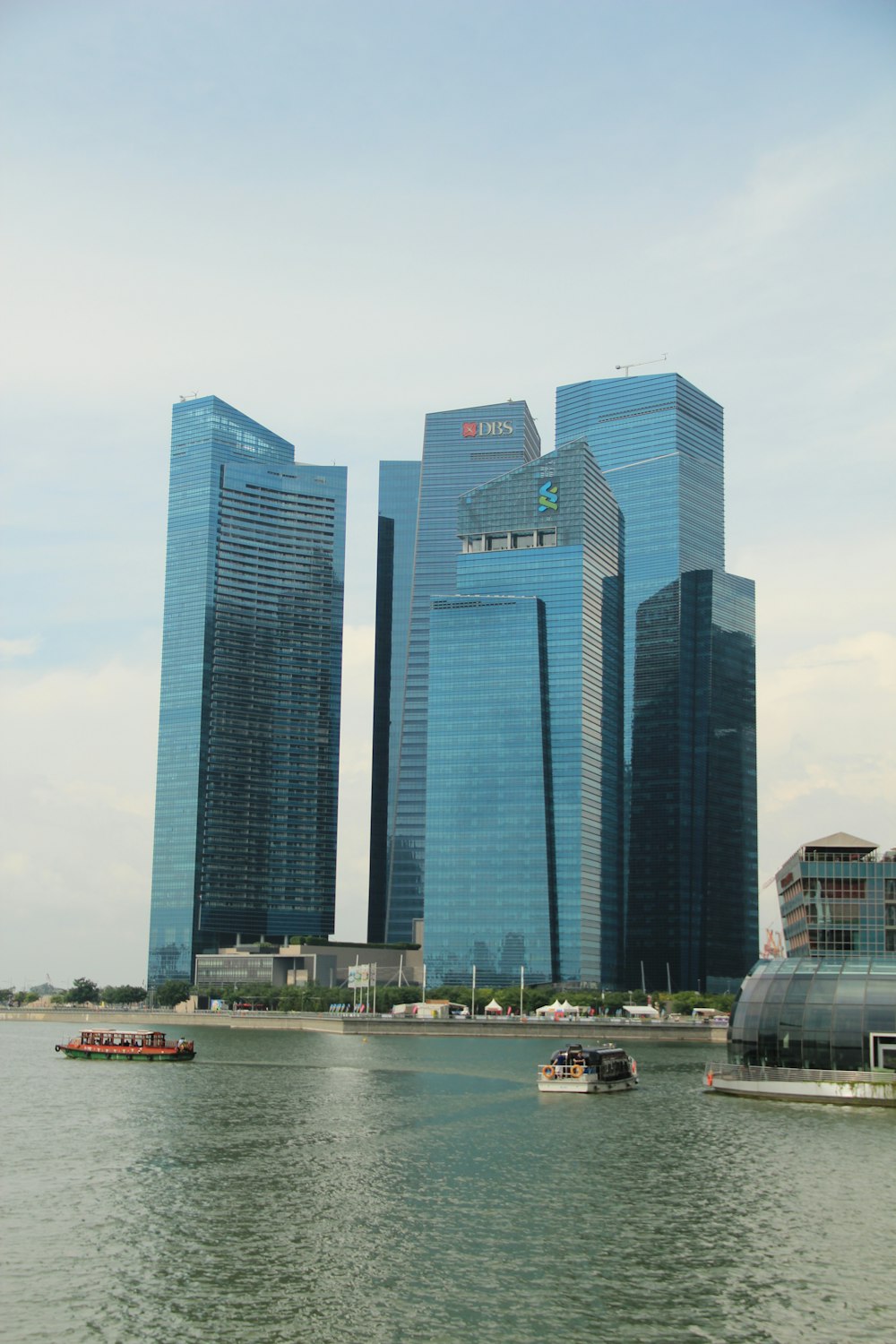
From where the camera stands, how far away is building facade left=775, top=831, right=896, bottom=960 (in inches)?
6698

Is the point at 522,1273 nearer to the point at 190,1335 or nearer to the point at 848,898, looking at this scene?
the point at 190,1335

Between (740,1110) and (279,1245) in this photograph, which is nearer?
(279,1245)

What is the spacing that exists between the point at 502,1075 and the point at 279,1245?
11036 centimetres

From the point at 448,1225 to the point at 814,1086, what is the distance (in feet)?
221

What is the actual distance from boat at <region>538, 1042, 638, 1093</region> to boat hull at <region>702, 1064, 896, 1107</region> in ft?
45.9

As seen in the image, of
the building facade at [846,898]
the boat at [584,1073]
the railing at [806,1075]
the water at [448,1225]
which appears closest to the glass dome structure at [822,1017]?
the railing at [806,1075]

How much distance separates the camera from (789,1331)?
55938 millimetres

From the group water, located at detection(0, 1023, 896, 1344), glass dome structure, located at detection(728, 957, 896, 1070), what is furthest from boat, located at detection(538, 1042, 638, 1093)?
water, located at detection(0, 1023, 896, 1344)

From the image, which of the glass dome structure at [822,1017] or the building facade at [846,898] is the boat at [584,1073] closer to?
the glass dome structure at [822,1017]

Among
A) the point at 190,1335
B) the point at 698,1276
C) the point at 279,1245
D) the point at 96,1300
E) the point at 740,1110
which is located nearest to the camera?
the point at 190,1335

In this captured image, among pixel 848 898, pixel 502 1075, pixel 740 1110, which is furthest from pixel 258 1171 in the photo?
pixel 848 898

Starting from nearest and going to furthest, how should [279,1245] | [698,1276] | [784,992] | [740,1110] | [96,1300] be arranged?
1. [96,1300]
2. [698,1276]
3. [279,1245]
4. [740,1110]
5. [784,992]

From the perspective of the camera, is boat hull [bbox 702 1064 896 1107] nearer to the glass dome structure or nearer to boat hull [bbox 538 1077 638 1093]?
the glass dome structure

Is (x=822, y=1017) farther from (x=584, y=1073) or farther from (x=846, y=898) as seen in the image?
(x=846, y=898)
